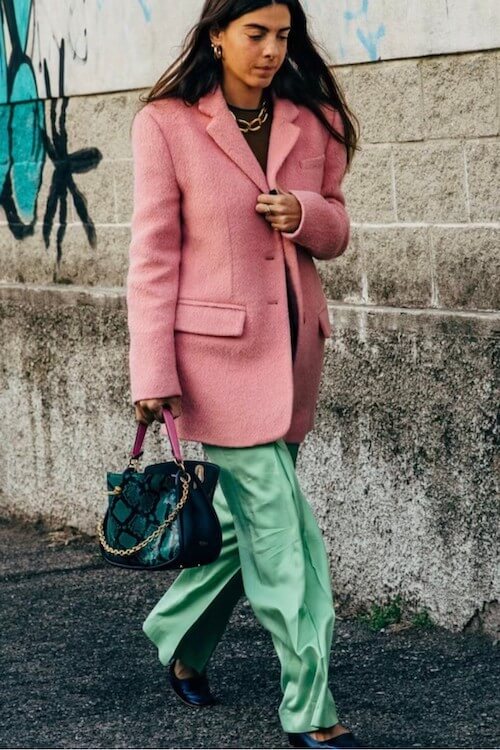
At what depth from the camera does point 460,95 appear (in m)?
→ 5.05

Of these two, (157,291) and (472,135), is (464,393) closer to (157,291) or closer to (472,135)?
(472,135)

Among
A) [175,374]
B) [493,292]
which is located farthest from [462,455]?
[175,374]

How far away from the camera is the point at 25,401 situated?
23.2ft

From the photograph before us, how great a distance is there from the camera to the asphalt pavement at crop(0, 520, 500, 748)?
172 inches

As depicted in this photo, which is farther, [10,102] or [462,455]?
[10,102]

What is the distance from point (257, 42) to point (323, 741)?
1719 millimetres

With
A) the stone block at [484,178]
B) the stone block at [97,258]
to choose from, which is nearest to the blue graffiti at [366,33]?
the stone block at [484,178]

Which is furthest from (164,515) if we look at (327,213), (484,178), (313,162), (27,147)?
(27,147)

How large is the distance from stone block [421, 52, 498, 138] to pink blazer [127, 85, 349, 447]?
1.01 metres

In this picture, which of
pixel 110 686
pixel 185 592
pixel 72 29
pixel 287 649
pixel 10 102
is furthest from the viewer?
pixel 10 102

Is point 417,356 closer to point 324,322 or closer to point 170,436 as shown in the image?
point 324,322

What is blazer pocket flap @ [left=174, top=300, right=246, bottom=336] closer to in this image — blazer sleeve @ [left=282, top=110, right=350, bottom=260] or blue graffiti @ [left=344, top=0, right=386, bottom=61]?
blazer sleeve @ [left=282, top=110, right=350, bottom=260]

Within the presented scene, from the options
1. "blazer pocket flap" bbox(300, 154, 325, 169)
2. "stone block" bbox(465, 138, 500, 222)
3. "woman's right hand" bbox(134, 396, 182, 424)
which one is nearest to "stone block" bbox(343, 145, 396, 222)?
"stone block" bbox(465, 138, 500, 222)

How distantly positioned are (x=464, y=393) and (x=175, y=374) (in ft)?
4.13
